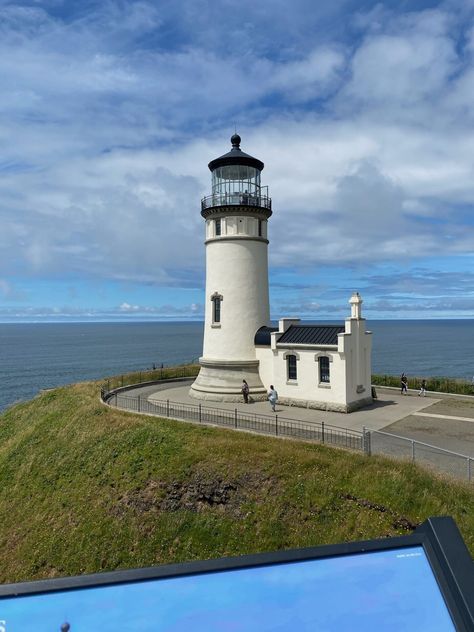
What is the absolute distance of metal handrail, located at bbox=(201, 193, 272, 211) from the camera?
2397 centimetres

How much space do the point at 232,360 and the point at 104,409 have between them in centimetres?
694

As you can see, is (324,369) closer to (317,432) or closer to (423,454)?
(317,432)

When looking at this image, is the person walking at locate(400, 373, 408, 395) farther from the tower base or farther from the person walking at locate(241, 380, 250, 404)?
the person walking at locate(241, 380, 250, 404)

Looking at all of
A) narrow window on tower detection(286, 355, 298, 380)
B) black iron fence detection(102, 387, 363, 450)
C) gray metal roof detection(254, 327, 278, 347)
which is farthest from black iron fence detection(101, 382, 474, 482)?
gray metal roof detection(254, 327, 278, 347)

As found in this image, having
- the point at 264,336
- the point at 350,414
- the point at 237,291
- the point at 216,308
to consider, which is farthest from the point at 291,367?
the point at 216,308

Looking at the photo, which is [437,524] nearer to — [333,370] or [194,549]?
[194,549]

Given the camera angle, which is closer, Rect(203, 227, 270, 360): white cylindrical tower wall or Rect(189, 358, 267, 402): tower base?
Rect(189, 358, 267, 402): tower base

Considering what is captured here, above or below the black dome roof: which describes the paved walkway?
below

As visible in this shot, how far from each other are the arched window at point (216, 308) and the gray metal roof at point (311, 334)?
3813 millimetres

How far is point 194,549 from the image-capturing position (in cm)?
1234

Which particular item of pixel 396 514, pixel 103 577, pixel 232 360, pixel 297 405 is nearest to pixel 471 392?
pixel 297 405

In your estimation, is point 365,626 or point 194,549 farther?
point 194,549

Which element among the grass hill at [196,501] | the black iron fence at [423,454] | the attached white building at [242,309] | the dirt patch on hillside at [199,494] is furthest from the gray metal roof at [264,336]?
the dirt patch on hillside at [199,494]

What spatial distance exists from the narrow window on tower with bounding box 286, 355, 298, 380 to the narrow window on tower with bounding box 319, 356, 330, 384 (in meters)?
1.45
